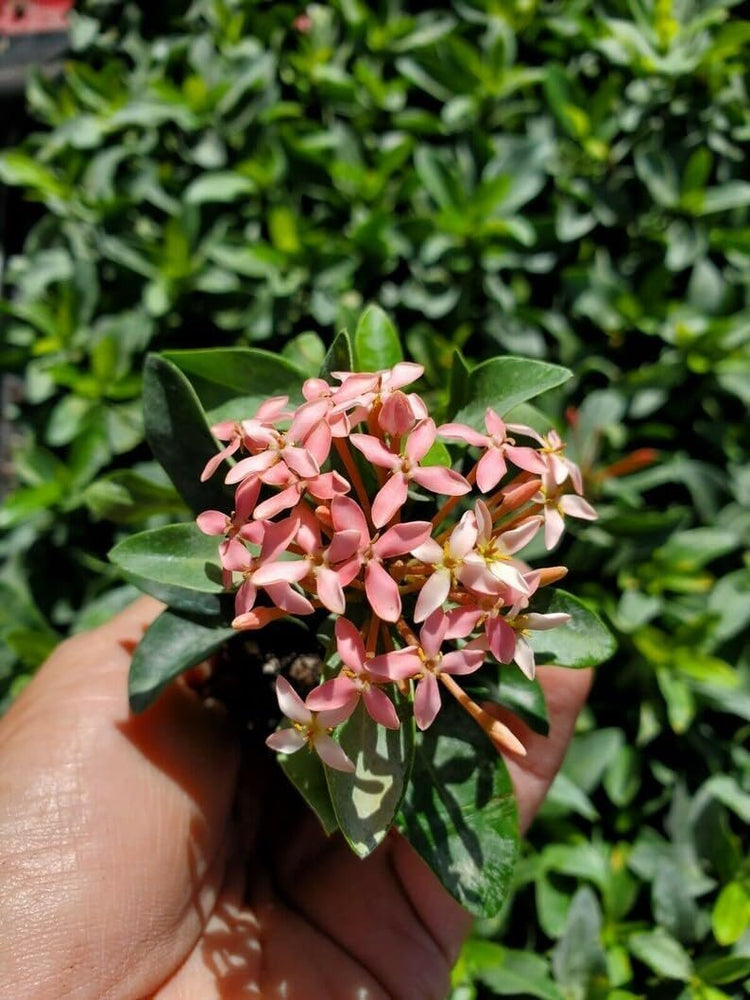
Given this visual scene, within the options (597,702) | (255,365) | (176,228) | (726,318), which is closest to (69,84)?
(176,228)

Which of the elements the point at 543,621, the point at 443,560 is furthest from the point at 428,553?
the point at 543,621

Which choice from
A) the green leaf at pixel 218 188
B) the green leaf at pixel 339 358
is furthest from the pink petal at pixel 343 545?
the green leaf at pixel 218 188

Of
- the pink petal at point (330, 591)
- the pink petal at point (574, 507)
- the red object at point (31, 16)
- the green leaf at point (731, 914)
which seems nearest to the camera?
the pink petal at point (330, 591)

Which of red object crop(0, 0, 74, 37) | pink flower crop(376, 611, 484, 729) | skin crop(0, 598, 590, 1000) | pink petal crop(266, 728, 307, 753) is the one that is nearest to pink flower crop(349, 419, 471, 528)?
pink flower crop(376, 611, 484, 729)

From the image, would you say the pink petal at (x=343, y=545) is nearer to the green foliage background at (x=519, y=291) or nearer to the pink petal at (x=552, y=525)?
the pink petal at (x=552, y=525)

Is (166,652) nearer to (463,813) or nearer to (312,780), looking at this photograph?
(312,780)

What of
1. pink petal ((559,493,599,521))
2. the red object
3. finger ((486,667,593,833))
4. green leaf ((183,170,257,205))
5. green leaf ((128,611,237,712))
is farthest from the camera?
the red object

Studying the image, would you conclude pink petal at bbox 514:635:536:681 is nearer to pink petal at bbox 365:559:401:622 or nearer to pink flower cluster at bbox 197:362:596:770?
pink flower cluster at bbox 197:362:596:770
